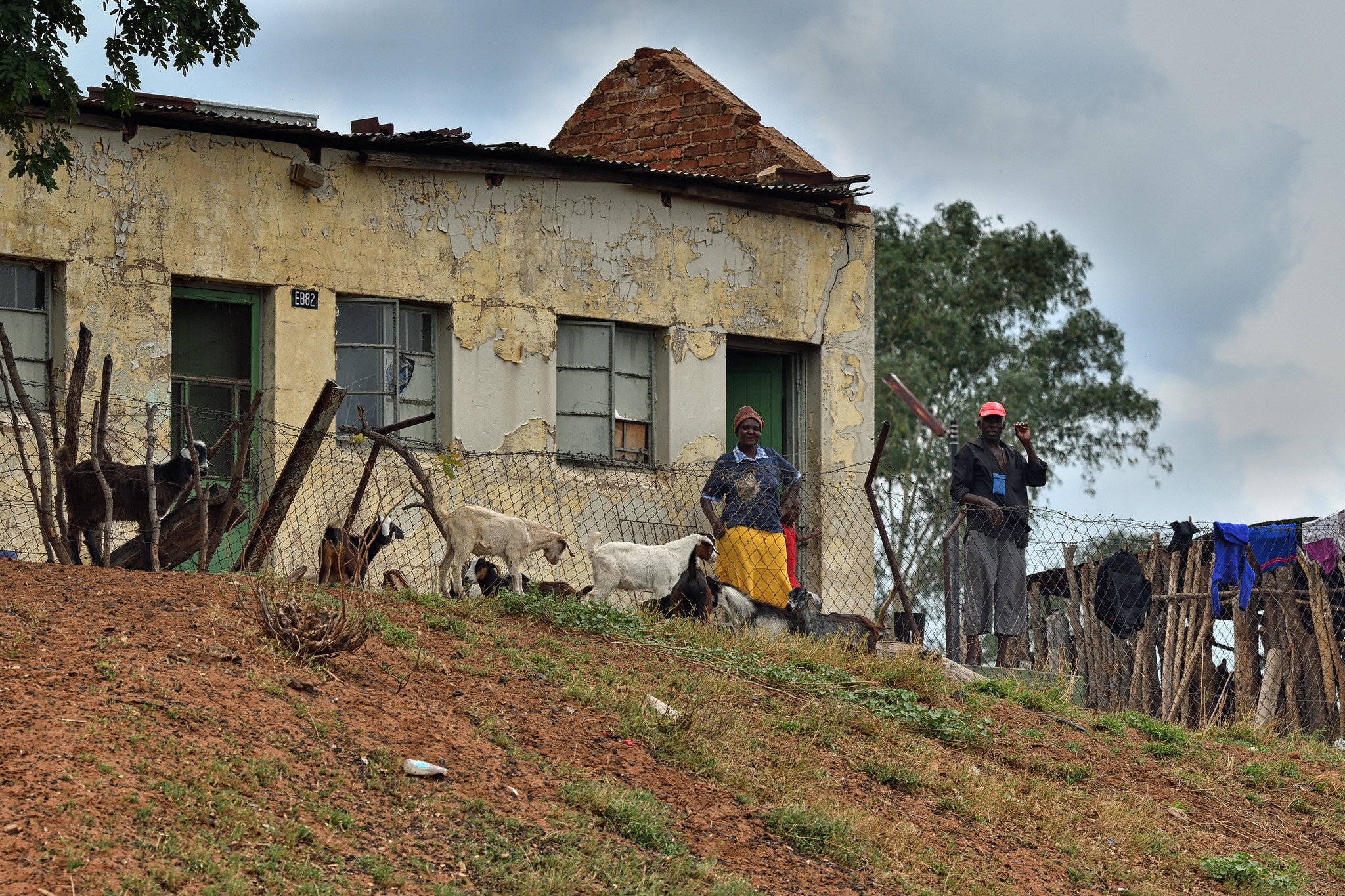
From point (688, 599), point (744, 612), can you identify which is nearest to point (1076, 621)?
point (744, 612)

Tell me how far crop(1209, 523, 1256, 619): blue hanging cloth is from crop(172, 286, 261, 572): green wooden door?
25.5ft

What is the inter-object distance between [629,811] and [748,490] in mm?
6152

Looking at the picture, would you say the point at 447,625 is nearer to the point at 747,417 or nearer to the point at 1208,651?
the point at 747,417

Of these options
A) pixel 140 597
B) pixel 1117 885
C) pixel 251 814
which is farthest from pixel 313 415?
pixel 1117 885

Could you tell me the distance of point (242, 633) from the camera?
7.41 meters

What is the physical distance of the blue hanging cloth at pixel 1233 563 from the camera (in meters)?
12.7

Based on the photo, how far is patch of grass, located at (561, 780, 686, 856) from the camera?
646 cm

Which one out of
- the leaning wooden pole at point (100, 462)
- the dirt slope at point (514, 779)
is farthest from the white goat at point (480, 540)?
the leaning wooden pole at point (100, 462)

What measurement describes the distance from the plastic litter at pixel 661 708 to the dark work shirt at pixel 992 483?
14.8 ft

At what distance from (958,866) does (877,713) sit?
2130mm

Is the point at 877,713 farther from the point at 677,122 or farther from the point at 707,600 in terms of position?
the point at 677,122

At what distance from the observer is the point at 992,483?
1256 centimetres

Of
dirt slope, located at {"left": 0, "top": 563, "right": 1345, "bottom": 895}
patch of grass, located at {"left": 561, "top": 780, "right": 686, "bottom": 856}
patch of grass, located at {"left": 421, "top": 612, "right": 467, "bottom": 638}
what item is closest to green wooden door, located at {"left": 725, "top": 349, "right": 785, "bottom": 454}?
dirt slope, located at {"left": 0, "top": 563, "right": 1345, "bottom": 895}

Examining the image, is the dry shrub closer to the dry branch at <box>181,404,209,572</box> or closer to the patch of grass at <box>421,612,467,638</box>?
the patch of grass at <box>421,612,467,638</box>
